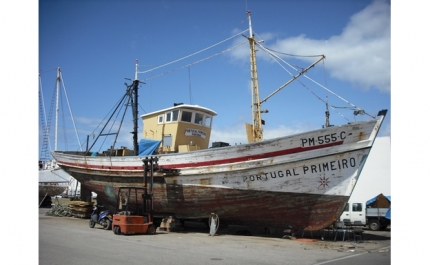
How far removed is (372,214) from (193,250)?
1276 centimetres

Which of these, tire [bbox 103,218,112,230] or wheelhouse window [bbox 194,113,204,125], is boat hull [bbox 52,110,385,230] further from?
wheelhouse window [bbox 194,113,204,125]

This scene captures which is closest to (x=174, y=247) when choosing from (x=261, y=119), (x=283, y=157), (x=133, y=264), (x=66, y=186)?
(x=133, y=264)

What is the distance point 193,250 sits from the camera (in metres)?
11.3

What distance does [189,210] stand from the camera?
16.7 metres

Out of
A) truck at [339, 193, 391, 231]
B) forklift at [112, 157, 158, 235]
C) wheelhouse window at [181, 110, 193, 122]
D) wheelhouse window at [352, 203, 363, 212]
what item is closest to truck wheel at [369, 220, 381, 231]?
truck at [339, 193, 391, 231]

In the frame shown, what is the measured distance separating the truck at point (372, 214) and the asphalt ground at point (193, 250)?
5.94m

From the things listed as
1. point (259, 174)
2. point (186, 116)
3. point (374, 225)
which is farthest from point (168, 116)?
point (374, 225)

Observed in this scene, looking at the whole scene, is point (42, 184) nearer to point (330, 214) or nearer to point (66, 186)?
point (66, 186)

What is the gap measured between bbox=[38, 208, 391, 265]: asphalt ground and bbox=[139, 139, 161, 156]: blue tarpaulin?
4.46 m

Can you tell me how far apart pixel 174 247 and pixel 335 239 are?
680cm

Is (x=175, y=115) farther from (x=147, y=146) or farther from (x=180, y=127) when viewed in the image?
(x=147, y=146)

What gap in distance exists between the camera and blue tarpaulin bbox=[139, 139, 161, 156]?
18.0 metres

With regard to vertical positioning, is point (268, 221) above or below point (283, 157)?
below

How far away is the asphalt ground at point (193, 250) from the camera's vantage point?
9.53 metres
